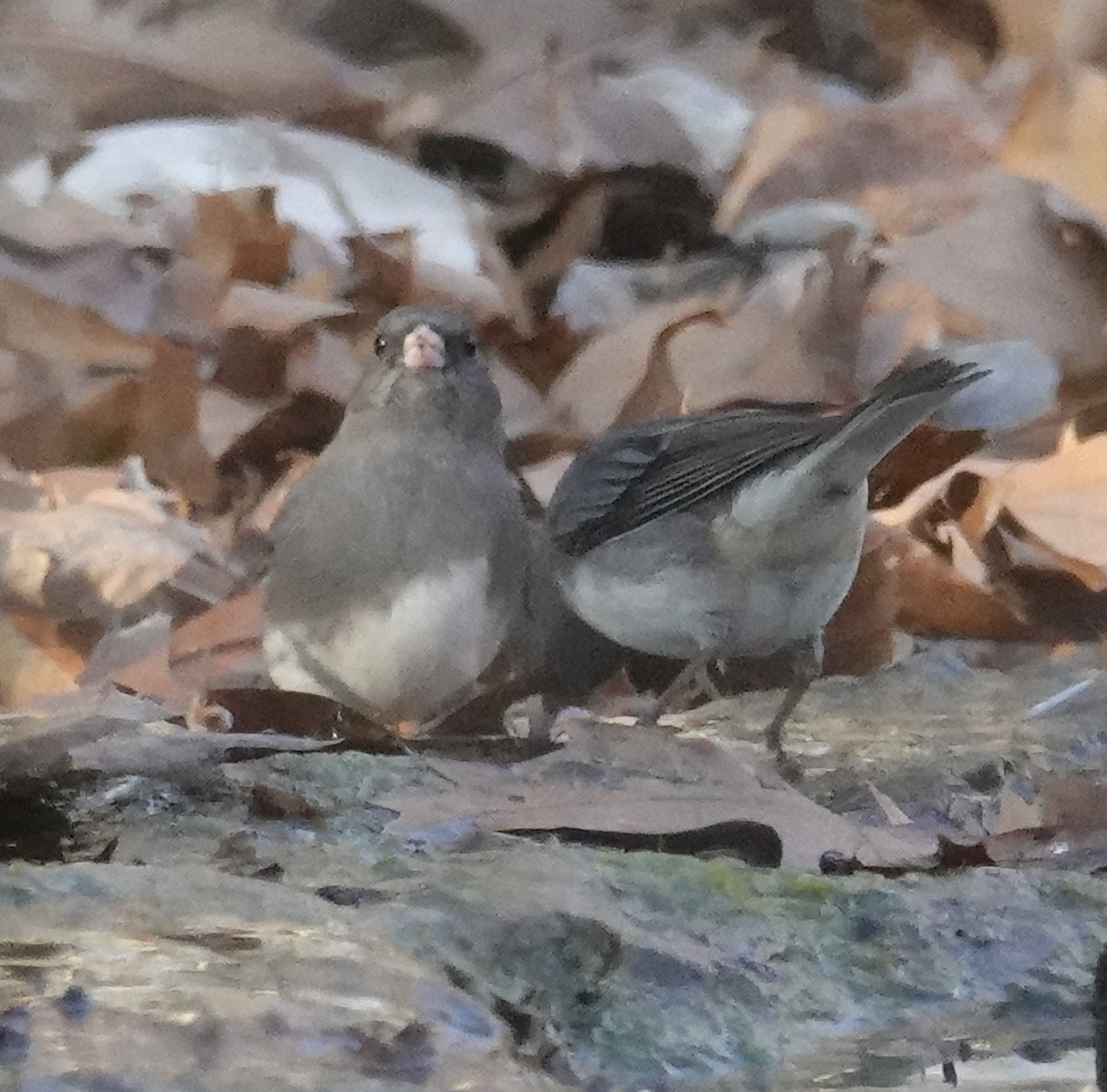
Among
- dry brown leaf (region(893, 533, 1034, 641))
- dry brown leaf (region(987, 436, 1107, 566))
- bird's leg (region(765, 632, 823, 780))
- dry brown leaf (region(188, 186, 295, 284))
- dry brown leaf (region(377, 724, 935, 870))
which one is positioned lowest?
dry brown leaf (region(893, 533, 1034, 641))

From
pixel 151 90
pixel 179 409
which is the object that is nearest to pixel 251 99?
pixel 151 90

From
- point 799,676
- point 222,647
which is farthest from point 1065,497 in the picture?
point 222,647

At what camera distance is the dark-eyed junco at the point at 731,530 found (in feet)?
2.67

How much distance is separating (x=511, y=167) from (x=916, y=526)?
2.17ft

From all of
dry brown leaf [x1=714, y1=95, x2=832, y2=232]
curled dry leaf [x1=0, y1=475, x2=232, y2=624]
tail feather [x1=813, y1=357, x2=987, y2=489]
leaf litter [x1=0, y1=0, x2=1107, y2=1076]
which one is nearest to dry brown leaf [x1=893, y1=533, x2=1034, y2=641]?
leaf litter [x1=0, y1=0, x2=1107, y2=1076]

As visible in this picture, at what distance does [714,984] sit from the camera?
53cm

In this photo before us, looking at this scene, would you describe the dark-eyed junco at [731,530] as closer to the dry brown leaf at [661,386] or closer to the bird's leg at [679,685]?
the bird's leg at [679,685]

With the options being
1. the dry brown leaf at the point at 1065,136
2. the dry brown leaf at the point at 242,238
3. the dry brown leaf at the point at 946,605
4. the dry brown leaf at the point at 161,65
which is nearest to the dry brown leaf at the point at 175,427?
the dry brown leaf at the point at 242,238

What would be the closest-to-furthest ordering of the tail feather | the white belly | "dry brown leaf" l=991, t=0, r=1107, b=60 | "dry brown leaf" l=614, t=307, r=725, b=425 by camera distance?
the tail feather → the white belly → "dry brown leaf" l=614, t=307, r=725, b=425 → "dry brown leaf" l=991, t=0, r=1107, b=60

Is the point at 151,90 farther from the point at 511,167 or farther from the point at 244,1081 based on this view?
the point at 244,1081

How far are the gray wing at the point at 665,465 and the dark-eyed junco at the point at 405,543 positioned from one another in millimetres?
38

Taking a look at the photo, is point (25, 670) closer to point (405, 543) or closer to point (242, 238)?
point (405, 543)

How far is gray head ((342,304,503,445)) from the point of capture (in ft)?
3.03

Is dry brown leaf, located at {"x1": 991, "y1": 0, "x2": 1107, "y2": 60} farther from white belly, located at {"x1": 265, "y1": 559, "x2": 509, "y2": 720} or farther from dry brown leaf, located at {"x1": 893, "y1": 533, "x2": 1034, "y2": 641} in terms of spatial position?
white belly, located at {"x1": 265, "y1": 559, "x2": 509, "y2": 720}
